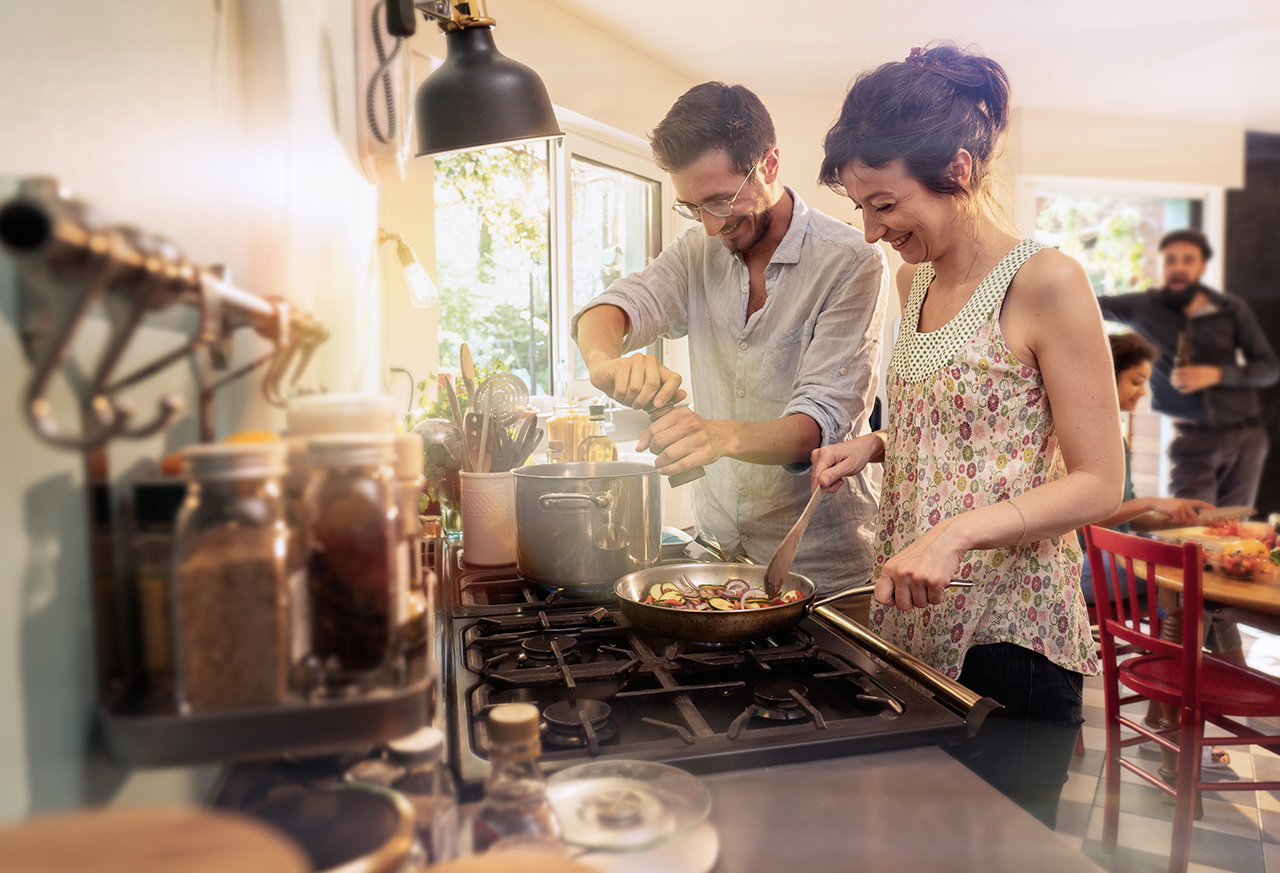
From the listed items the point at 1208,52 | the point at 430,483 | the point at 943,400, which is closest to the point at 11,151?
the point at 943,400

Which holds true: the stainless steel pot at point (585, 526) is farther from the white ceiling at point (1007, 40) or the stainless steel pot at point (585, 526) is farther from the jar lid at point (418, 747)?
the white ceiling at point (1007, 40)

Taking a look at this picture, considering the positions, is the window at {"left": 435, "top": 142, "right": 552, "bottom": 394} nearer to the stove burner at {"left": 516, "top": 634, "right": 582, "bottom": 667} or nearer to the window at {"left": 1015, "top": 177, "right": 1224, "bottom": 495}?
the stove burner at {"left": 516, "top": 634, "right": 582, "bottom": 667}

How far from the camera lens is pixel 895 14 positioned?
12.1 feet

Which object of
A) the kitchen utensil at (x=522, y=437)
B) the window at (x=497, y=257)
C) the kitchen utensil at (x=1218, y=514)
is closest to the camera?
the kitchen utensil at (x=522, y=437)

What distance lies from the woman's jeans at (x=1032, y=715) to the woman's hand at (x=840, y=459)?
1.02 feet

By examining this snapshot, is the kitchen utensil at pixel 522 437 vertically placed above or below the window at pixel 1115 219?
below

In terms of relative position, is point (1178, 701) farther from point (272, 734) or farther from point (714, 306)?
point (272, 734)

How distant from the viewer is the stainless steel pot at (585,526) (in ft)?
3.96

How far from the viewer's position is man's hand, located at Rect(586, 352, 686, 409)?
138 centimetres

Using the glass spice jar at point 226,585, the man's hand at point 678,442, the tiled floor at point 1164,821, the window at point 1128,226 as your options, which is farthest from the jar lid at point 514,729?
the window at point 1128,226

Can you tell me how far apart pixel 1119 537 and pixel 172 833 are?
2454mm

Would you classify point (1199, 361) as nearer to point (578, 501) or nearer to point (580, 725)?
point (578, 501)

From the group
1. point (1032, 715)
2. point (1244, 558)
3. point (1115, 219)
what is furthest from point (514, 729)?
point (1115, 219)

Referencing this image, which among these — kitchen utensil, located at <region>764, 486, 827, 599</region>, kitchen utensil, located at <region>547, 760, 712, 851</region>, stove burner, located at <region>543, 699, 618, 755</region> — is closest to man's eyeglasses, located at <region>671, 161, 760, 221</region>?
kitchen utensil, located at <region>764, 486, 827, 599</region>
